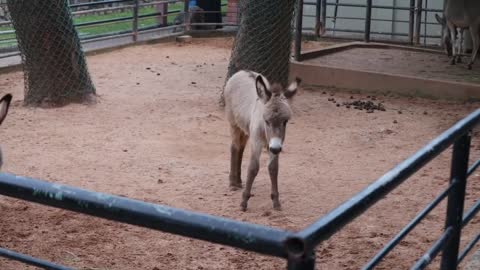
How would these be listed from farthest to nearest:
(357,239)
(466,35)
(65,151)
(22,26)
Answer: (466,35) → (22,26) → (65,151) → (357,239)

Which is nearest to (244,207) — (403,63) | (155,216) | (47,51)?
(155,216)

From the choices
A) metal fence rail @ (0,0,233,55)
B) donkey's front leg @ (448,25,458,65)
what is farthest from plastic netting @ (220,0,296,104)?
metal fence rail @ (0,0,233,55)

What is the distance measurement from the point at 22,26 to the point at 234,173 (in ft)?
14.8

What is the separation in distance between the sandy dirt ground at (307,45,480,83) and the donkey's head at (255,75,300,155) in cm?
571

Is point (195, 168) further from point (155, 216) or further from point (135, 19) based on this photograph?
point (135, 19)

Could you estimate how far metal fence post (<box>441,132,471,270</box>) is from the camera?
8.95 ft

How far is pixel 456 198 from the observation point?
9.14 ft

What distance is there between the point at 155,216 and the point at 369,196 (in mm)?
539

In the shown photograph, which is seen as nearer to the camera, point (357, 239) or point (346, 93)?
point (357, 239)

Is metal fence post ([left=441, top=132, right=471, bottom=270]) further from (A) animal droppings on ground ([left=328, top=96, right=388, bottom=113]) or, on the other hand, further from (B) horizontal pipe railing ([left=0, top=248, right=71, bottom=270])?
(A) animal droppings on ground ([left=328, top=96, right=388, bottom=113])

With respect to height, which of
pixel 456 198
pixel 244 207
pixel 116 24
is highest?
pixel 116 24

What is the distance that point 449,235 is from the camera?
2.82m

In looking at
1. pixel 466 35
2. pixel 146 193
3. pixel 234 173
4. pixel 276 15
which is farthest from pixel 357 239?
pixel 466 35

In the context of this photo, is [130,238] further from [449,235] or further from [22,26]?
[22,26]
